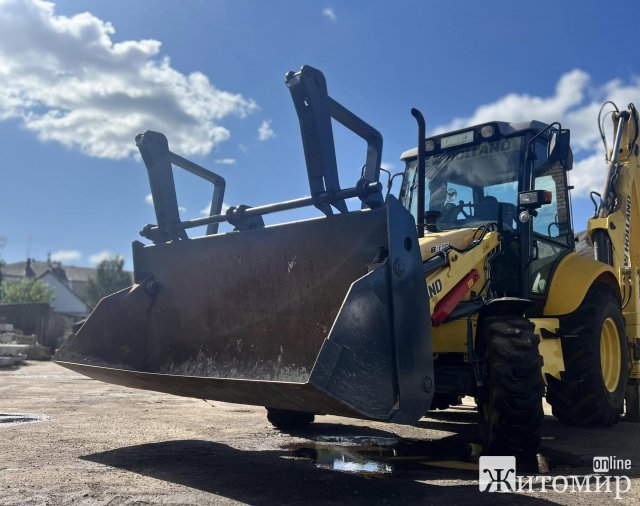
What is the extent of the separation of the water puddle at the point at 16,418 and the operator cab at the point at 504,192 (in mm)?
4820

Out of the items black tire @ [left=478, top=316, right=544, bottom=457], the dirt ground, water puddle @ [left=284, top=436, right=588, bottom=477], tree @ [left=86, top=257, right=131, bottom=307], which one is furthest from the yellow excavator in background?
tree @ [left=86, top=257, right=131, bottom=307]

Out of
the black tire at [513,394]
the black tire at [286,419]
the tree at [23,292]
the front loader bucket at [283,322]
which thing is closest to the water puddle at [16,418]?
the front loader bucket at [283,322]

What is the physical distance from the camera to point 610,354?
7.27m

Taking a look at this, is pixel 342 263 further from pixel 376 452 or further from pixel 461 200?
pixel 461 200

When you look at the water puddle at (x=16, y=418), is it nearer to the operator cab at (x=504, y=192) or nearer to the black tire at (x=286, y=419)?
the black tire at (x=286, y=419)

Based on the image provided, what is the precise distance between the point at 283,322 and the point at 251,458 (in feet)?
4.18

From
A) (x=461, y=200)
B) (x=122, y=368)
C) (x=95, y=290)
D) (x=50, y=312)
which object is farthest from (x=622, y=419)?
(x=95, y=290)

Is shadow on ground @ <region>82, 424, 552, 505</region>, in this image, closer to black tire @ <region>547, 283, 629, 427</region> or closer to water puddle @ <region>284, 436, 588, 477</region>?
water puddle @ <region>284, 436, 588, 477</region>

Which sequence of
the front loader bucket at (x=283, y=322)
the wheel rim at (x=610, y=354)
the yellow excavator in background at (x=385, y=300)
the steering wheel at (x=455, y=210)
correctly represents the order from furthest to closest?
the wheel rim at (x=610, y=354), the steering wheel at (x=455, y=210), the yellow excavator in background at (x=385, y=300), the front loader bucket at (x=283, y=322)

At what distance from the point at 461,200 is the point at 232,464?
3442 mm

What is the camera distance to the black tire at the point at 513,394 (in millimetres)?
4641

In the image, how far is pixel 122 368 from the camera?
5.45 m

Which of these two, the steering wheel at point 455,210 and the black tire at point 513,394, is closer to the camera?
the black tire at point 513,394

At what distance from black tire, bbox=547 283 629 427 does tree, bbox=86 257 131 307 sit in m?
66.7
